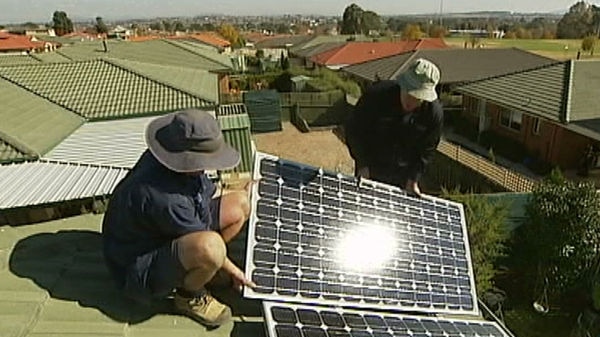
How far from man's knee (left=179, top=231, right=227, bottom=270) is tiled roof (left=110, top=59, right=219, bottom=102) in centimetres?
1166

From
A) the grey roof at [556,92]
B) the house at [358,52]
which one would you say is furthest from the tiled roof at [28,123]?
the house at [358,52]

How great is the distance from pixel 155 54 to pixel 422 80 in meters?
22.5

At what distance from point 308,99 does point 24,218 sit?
20.2 m

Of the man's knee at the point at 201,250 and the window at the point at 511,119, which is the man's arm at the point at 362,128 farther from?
the window at the point at 511,119

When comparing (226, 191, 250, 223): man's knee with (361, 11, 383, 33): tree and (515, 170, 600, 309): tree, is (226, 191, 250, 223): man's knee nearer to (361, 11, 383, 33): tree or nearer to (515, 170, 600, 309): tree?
(515, 170, 600, 309): tree

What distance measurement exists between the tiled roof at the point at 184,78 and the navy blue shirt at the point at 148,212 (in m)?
11.4

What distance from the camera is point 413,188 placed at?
5.50 metres

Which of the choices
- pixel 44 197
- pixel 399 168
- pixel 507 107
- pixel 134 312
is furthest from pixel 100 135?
pixel 507 107

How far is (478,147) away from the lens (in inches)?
850

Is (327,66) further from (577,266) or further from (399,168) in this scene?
(399,168)

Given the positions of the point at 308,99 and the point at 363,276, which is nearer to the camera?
the point at 363,276

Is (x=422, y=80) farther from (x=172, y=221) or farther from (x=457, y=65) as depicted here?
(x=457, y=65)

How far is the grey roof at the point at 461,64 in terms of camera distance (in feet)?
92.9

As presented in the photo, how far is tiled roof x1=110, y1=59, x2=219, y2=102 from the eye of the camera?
50.5ft
